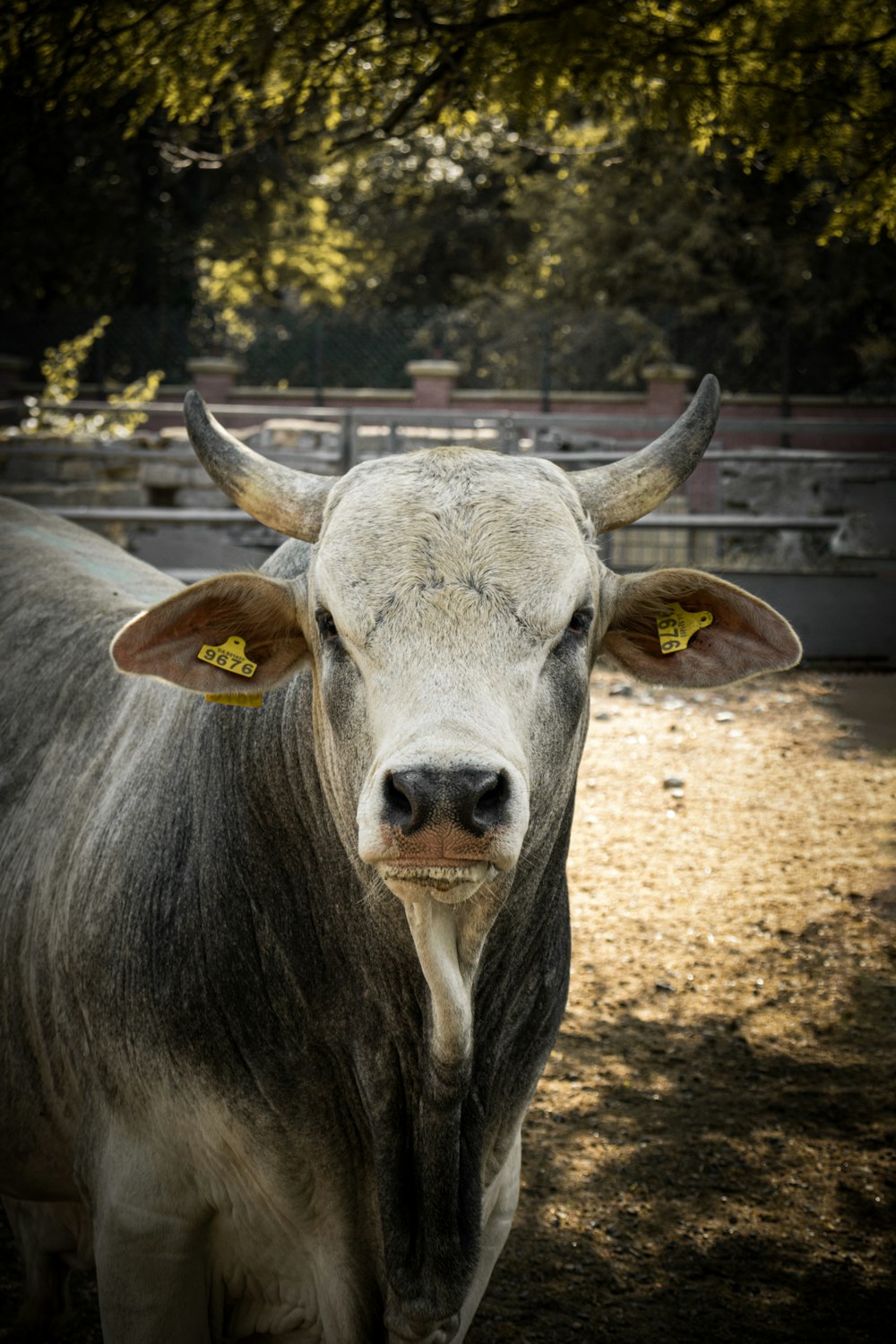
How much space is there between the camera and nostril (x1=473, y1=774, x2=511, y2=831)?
182 centimetres

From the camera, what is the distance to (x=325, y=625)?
2.33 m

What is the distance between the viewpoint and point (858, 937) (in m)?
5.45

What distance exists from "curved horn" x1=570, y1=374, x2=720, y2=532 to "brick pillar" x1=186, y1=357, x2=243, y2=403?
60.8ft

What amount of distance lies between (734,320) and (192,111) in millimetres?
17716

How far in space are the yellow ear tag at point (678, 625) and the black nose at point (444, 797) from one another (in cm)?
90

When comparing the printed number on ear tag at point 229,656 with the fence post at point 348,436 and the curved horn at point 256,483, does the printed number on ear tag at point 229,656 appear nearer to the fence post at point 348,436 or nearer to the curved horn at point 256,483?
the curved horn at point 256,483

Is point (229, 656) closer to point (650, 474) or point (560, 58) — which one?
point (650, 474)

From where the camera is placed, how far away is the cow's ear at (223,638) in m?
2.45

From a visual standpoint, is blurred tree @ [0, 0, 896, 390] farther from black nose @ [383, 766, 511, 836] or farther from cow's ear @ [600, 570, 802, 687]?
black nose @ [383, 766, 511, 836]

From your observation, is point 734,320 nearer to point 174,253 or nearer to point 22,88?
point 174,253

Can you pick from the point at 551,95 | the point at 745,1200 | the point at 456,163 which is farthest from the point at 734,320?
the point at 745,1200

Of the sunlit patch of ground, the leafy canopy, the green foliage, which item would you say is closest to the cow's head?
the sunlit patch of ground

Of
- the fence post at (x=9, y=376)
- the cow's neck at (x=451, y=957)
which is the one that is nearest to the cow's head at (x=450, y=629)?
the cow's neck at (x=451, y=957)

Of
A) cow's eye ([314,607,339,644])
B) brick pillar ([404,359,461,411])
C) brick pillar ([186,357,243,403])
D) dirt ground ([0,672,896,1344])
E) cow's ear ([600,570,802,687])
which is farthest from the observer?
brick pillar ([186,357,243,403])
